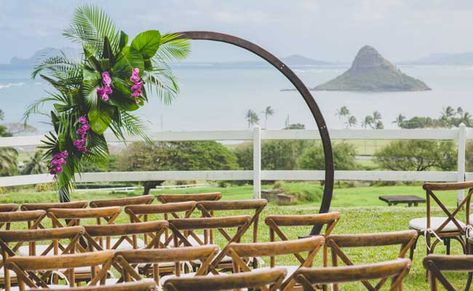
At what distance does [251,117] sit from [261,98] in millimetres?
1451

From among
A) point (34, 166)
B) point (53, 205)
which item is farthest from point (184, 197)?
point (34, 166)

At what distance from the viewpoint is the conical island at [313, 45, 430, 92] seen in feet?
81.5

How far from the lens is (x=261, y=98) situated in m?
26.9

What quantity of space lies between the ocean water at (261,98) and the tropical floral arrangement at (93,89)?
A: 54.2 ft

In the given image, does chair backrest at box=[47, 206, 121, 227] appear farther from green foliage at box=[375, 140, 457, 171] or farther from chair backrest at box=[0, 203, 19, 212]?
green foliage at box=[375, 140, 457, 171]

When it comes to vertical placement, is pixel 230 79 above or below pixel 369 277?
above

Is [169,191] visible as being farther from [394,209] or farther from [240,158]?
[394,209]

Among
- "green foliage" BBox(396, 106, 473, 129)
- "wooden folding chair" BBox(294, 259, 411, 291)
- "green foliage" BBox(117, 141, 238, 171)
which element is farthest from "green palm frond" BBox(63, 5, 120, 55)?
"green foliage" BBox(396, 106, 473, 129)

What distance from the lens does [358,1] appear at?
95.8ft

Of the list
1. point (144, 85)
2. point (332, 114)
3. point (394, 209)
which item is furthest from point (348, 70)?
point (144, 85)

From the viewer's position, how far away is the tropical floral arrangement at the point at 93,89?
7613 millimetres

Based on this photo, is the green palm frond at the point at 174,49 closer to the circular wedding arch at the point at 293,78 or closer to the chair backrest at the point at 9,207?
the circular wedding arch at the point at 293,78

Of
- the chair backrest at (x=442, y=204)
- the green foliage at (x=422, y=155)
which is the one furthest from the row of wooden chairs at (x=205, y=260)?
the green foliage at (x=422, y=155)

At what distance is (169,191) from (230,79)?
30.3 feet
